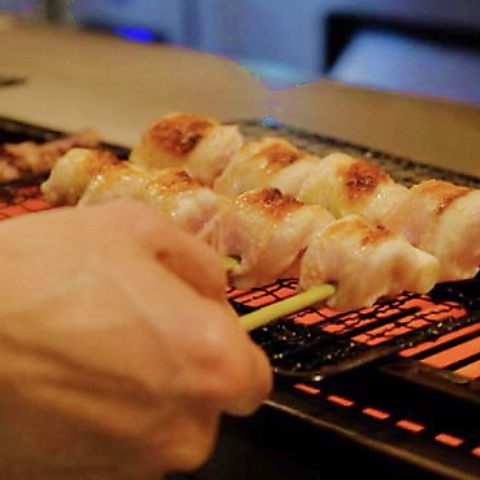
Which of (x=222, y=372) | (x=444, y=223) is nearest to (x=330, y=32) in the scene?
(x=444, y=223)

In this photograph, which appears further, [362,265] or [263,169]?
[263,169]

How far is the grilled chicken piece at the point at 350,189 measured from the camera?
170cm

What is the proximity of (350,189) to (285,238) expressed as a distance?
0.20m

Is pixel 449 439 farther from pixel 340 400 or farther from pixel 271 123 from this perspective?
pixel 271 123

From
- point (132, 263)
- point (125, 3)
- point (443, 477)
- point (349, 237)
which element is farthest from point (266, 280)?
point (125, 3)

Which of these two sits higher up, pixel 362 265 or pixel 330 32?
pixel 362 265

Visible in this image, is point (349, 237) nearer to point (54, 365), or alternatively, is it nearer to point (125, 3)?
point (54, 365)

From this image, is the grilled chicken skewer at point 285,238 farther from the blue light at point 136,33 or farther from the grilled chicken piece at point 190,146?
the blue light at point 136,33

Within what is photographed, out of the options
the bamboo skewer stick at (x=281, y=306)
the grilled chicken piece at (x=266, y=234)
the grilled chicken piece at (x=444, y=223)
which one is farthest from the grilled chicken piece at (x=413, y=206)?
the bamboo skewer stick at (x=281, y=306)

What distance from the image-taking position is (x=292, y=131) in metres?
2.28

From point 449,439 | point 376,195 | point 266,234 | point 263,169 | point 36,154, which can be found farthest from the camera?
point 36,154

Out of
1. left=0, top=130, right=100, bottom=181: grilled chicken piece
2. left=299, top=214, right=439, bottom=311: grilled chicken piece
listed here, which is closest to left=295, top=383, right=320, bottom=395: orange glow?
left=299, top=214, right=439, bottom=311: grilled chicken piece

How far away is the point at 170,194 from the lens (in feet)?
5.61

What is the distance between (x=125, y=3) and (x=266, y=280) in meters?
4.19
